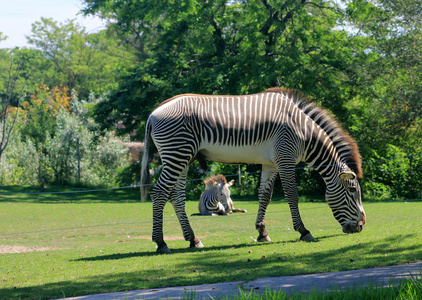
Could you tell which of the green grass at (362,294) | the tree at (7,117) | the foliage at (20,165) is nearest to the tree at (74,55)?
the tree at (7,117)

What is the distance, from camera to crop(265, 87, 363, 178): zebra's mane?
33.8ft

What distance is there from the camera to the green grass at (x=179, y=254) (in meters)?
6.72

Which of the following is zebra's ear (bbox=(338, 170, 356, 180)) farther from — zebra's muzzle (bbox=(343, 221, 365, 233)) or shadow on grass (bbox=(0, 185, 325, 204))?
shadow on grass (bbox=(0, 185, 325, 204))

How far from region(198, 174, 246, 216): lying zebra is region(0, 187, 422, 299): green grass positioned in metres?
0.67

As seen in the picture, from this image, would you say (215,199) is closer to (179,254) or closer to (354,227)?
(354,227)

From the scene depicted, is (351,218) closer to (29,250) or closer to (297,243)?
(297,243)

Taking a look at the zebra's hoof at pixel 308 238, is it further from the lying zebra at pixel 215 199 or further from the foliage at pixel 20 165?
the foliage at pixel 20 165

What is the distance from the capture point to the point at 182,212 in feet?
33.1

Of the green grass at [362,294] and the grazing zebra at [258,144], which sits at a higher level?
the grazing zebra at [258,144]

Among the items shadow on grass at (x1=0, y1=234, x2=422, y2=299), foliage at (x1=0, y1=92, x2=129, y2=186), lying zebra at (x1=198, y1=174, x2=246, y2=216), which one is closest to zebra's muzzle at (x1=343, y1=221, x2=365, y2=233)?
shadow on grass at (x1=0, y1=234, x2=422, y2=299)

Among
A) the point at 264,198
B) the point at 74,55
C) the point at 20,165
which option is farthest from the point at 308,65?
the point at 74,55

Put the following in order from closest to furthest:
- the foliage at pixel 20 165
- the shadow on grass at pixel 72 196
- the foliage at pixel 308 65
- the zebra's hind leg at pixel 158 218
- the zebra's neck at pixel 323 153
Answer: the zebra's hind leg at pixel 158 218 < the zebra's neck at pixel 323 153 < the foliage at pixel 308 65 < the shadow on grass at pixel 72 196 < the foliage at pixel 20 165

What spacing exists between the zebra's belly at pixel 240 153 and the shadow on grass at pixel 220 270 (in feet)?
6.73

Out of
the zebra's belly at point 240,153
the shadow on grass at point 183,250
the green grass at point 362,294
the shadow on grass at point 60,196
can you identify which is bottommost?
the shadow on grass at point 60,196
